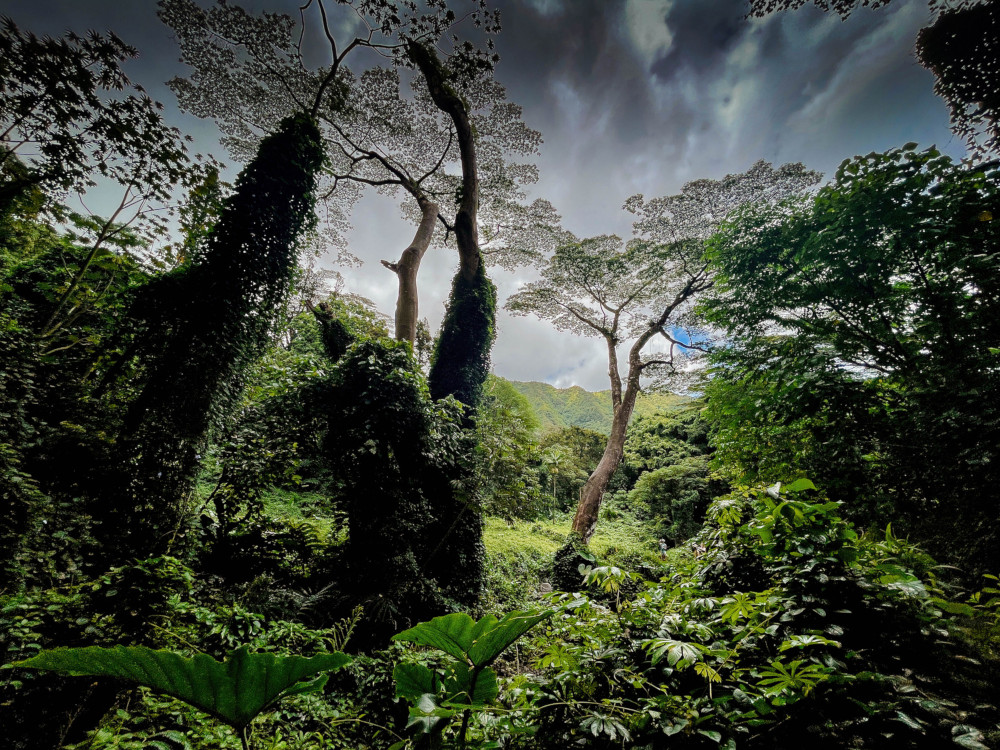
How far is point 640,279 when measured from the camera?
11352 mm

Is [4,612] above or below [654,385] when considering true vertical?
below

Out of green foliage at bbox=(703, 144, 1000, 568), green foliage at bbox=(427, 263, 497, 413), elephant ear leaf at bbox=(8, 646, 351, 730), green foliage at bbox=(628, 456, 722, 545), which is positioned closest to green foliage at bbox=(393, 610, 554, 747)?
elephant ear leaf at bbox=(8, 646, 351, 730)

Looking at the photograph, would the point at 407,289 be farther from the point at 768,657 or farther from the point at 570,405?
the point at 570,405

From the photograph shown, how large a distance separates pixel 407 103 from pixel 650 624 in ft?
35.9

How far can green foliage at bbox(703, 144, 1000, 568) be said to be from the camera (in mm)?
2582

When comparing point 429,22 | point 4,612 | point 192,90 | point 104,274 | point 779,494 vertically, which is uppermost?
point 429,22

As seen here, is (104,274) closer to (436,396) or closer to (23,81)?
(23,81)

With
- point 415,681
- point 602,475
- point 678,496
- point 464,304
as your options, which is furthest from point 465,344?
point 678,496

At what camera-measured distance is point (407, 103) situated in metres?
8.50

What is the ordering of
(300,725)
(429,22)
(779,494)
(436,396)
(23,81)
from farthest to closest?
(436,396)
(429,22)
(23,81)
(300,725)
(779,494)

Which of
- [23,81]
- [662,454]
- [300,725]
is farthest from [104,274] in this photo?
[662,454]

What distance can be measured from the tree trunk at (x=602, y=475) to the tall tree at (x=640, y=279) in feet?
0.09

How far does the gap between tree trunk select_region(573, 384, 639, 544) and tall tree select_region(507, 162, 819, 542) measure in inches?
1.0

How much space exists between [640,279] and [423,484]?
9.60 metres
